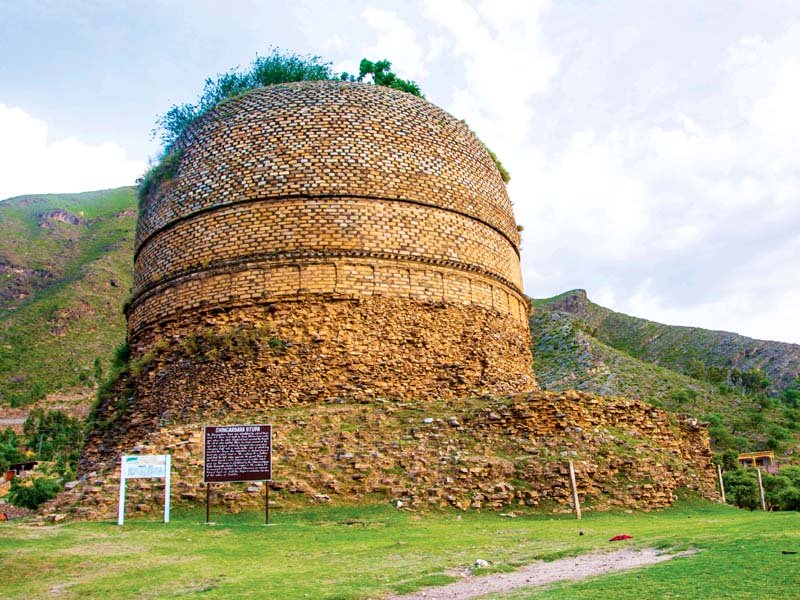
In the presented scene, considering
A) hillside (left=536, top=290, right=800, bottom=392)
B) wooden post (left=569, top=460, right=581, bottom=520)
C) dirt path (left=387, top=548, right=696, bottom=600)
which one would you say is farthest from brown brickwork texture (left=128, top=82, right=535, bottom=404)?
hillside (left=536, top=290, right=800, bottom=392)

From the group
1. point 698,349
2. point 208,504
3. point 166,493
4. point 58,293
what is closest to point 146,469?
point 166,493

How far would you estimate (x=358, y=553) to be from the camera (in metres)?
7.74

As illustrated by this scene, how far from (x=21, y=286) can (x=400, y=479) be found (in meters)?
68.9

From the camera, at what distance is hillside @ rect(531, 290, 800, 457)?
40.3m

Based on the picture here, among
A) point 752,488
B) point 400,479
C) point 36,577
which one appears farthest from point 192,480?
point 752,488

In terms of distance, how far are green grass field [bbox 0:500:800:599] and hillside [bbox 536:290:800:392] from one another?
47.2 meters

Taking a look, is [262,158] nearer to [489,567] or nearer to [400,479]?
[400,479]

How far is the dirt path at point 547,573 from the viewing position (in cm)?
559

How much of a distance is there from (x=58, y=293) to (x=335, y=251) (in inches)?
2190

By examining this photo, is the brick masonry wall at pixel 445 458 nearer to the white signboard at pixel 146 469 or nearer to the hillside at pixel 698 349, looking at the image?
the white signboard at pixel 146 469

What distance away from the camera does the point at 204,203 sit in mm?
16891

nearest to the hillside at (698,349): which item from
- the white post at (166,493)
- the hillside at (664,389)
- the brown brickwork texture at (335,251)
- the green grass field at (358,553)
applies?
the hillside at (664,389)

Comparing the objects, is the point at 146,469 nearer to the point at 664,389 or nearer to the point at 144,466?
the point at 144,466

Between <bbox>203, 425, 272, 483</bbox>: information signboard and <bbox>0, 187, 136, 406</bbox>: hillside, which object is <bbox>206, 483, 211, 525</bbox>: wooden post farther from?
<bbox>0, 187, 136, 406</bbox>: hillside
